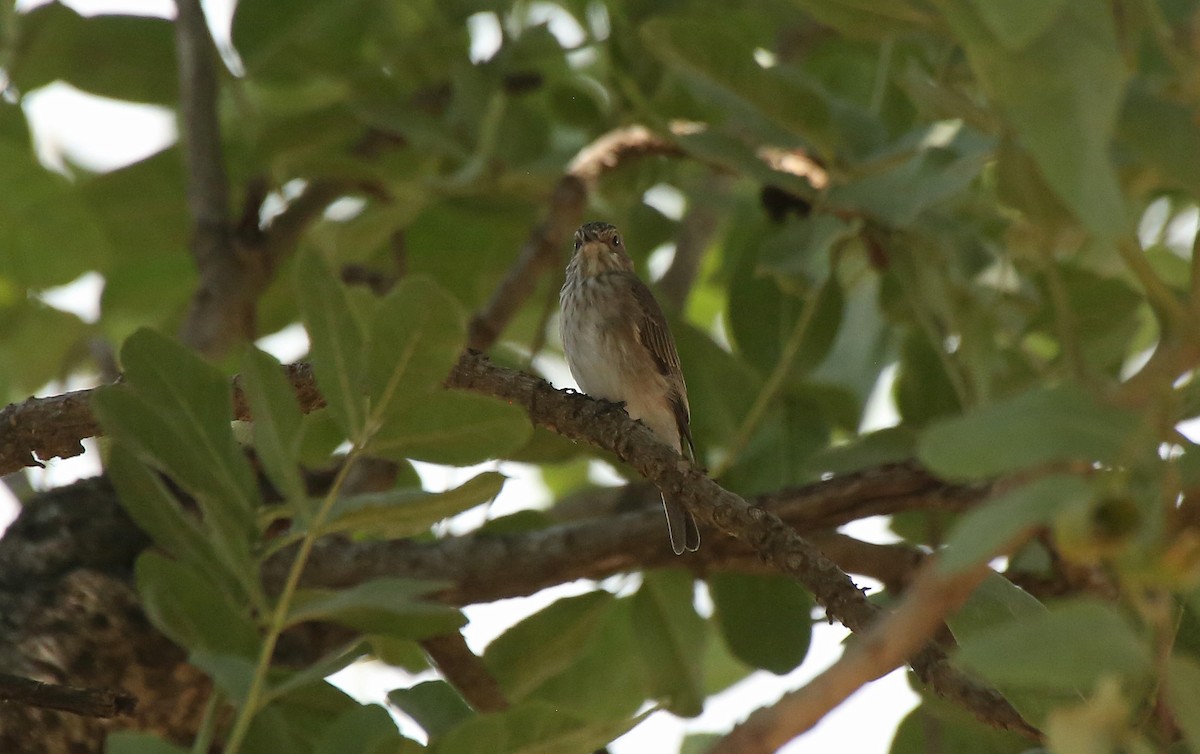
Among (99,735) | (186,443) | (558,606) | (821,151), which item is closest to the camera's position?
(186,443)

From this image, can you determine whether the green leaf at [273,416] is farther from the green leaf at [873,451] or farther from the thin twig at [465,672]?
the green leaf at [873,451]

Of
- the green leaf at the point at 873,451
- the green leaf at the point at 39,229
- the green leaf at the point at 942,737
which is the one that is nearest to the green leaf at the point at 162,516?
the green leaf at the point at 942,737

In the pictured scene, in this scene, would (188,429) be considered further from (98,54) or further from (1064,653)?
(98,54)

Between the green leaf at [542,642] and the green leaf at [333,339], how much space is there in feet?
5.26

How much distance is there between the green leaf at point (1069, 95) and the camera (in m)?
1.25

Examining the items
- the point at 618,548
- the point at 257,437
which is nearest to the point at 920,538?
the point at 618,548

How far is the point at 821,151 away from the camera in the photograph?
3.73 meters

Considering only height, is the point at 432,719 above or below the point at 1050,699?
above

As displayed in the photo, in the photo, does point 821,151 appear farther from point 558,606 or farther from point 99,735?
point 99,735

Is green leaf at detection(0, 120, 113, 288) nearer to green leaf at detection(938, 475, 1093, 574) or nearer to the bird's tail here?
the bird's tail

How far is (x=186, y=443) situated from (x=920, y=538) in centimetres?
271

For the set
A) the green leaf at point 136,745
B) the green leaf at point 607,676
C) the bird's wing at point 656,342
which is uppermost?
the bird's wing at point 656,342

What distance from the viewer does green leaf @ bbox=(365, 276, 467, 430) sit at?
1.95 meters

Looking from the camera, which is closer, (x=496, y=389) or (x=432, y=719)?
(x=432, y=719)
